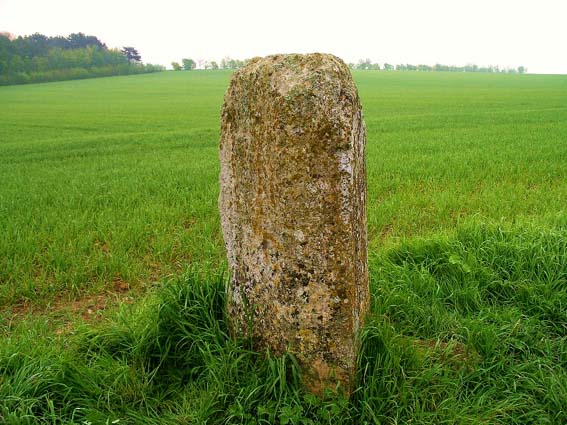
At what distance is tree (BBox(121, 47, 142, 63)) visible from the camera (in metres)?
103

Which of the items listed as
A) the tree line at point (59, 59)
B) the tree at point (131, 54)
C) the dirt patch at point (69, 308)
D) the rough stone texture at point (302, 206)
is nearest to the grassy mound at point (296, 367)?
the rough stone texture at point (302, 206)

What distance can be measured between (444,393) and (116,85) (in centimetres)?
7156

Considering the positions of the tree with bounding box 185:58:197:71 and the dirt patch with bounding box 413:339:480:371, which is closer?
the dirt patch with bounding box 413:339:480:371

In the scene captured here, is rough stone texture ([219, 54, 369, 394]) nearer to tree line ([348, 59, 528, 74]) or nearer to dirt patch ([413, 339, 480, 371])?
dirt patch ([413, 339, 480, 371])

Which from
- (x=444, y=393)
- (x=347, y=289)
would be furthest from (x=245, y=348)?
(x=444, y=393)

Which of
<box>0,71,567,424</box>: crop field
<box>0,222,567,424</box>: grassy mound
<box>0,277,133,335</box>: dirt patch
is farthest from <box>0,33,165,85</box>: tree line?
<box>0,222,567,424</box>: grassy mound

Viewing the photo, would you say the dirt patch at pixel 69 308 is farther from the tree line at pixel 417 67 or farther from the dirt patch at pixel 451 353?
the tree line at pixel 417 67

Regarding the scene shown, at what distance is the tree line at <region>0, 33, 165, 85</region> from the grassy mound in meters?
83.0

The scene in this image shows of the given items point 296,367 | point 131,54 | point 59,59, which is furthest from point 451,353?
point 131,54

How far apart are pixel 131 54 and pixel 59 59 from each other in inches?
791

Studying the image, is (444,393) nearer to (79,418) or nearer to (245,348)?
(245,348)

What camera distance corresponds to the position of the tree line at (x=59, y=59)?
76.9 meters

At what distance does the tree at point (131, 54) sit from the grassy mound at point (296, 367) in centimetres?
10981

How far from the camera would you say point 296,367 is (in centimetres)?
262
